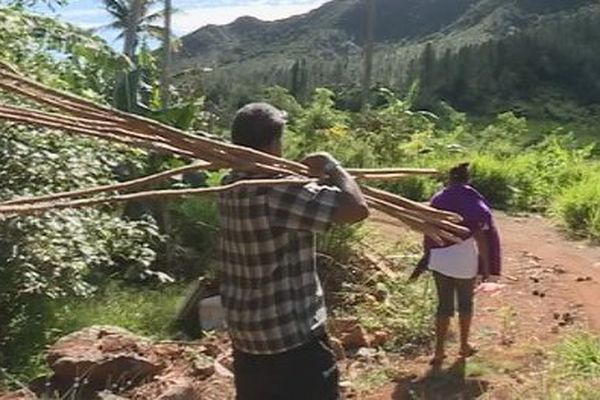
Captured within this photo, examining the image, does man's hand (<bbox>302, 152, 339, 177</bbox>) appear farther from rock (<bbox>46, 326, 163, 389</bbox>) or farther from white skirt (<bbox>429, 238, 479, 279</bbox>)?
rock (<bbox>46, 326, 163, 389</bbox>)

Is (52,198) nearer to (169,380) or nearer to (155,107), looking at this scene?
(169,380)

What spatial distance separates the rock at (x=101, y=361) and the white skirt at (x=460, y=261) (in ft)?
5.74

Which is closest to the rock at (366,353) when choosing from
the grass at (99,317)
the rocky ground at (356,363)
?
the rocky ground at (356,363)

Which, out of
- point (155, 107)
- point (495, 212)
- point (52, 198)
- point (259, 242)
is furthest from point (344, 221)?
point (495, 212)

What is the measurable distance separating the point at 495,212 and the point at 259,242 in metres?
10.6

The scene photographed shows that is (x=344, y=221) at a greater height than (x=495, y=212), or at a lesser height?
greater

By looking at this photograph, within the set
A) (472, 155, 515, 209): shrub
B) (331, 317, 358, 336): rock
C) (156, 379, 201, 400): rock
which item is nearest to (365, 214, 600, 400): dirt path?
(331, 317, 358, 336): rock

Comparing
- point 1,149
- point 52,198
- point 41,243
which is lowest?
point 41,243

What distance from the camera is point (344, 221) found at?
2.48 m

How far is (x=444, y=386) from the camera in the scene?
519 cm

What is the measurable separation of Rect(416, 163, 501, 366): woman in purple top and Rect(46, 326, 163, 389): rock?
1.68m

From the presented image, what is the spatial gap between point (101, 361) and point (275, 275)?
2.81 m

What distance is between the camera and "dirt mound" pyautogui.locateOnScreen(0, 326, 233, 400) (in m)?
5.09

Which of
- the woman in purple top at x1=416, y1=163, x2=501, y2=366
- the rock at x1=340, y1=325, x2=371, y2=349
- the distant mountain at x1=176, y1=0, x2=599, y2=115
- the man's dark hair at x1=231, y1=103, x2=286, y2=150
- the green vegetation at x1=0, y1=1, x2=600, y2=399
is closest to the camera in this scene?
the man's dark hair at x1=231, y1=103, x2=286, y2=150
